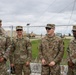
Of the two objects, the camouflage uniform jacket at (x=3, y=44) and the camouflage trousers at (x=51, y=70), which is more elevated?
the camouflage uniform jacket at (x=3, y=44)

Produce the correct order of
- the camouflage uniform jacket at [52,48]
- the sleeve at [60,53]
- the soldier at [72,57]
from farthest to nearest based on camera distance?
the camouflage uniform jacket at [52,48]
the sleeve at [60,53]
the soldier at [72,57]

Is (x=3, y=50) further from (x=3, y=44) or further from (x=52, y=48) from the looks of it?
(x=52, y=48)

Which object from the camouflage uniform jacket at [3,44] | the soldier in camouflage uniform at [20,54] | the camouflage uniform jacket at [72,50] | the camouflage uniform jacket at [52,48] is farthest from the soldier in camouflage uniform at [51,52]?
the camouflage uniform jacket at [3,44]

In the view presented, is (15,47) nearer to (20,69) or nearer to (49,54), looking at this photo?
(20,69)

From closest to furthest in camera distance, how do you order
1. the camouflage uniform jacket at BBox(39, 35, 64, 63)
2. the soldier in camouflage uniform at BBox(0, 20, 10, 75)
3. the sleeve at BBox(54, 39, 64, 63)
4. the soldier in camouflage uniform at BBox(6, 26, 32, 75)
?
the soldier in camouflage uniform at BBox(0, 20, 10, 75)
the sleeve at BBox(54, 39, 64, 63)
the camouflage uniform jacket at BBox(39, 35, 64, 63)
the soldier in camouflage uniform at BBox(6, 26, 32, 75)

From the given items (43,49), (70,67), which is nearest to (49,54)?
(43,49)

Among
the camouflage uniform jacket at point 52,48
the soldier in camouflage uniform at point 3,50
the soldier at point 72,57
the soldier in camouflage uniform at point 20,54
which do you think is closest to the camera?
the soldier at point 72,57

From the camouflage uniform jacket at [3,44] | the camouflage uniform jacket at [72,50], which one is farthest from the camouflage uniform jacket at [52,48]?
the camouflage uniform jacket at [3,44]

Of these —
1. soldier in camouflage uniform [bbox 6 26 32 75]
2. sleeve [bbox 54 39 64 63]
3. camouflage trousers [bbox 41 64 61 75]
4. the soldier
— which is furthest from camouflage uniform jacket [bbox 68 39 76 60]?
soldier in camouflage uniform [bbox 6 26 32 75]

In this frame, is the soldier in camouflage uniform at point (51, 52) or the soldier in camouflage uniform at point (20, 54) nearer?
the soldier in camouflage uniform at point (51, 52)

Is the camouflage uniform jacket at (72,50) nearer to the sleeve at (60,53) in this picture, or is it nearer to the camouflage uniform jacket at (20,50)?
the sleeve at (60,53)

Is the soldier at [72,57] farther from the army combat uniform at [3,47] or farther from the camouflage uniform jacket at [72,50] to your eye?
the army combat uniform at [3,47]

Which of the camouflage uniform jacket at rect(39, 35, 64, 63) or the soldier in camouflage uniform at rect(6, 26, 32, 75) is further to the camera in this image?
the soldier in camouflage uniform at rect(6, 26, 32, 75)

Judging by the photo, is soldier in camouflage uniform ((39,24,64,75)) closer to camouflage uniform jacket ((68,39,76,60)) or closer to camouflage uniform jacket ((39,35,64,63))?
camouflage uniform jacket ((39,35,64,63))
